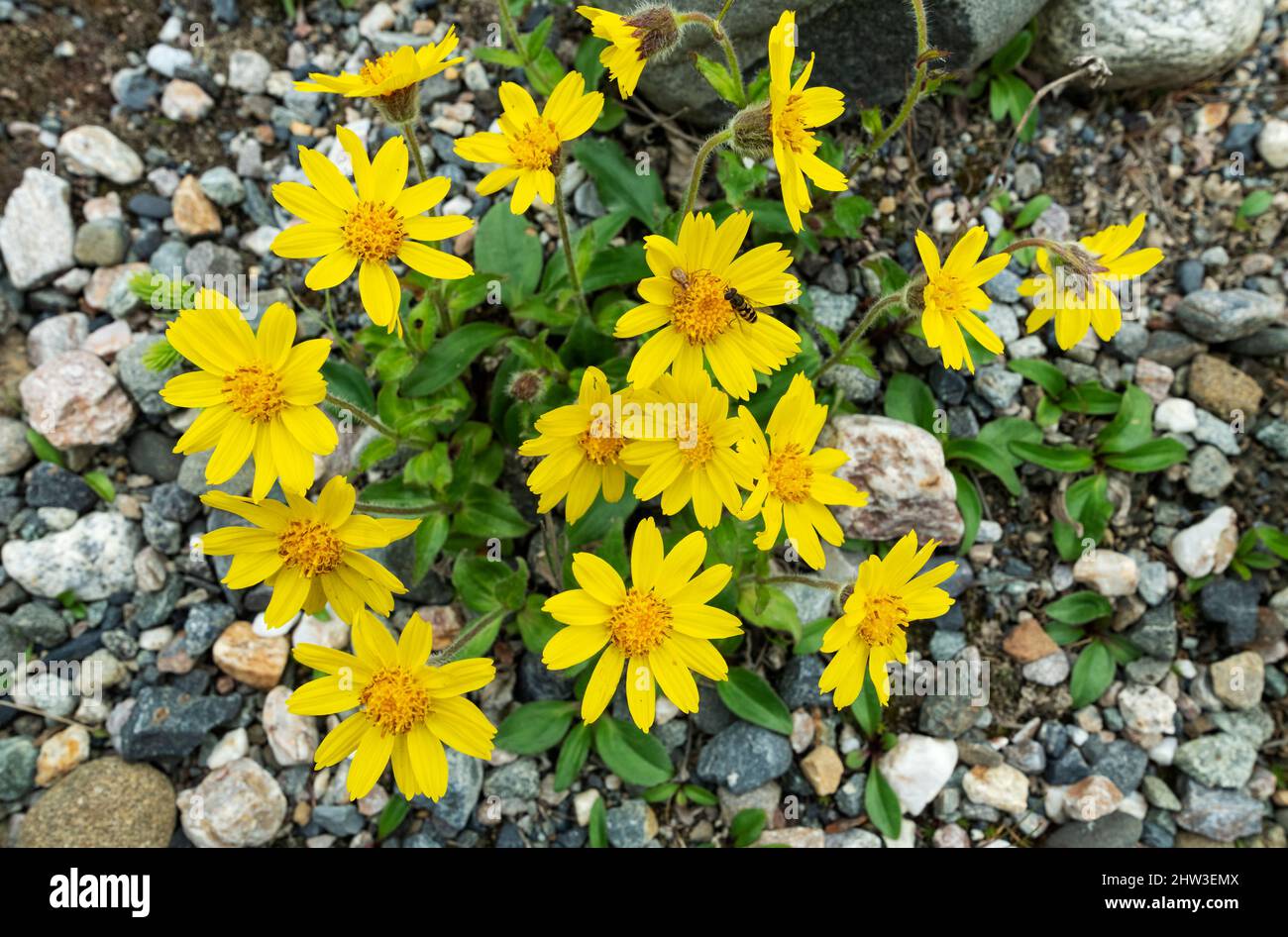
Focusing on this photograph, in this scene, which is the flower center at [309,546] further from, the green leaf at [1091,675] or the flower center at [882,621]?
the green leaf at [1091,675]

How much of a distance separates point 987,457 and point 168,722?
3.96 m

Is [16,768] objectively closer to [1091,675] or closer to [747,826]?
[747,826]

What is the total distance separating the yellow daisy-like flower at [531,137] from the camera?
11.5 feet

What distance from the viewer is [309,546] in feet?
11.0

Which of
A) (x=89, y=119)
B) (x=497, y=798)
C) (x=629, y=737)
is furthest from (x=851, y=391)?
(x=89, y=119)

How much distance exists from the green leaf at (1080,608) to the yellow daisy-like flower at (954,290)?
5.51 ft

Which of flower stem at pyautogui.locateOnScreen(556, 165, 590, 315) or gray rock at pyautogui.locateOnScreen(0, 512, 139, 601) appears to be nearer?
flower stem at pyautogui.locateOnScreen(556, 165, 590, 315)

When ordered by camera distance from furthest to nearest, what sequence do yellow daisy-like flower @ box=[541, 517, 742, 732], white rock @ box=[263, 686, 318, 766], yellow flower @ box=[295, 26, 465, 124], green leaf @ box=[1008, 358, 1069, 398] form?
green leaf @ box=[1008, 358, 1069, 398] → white rock @ box=[263, 686, 318, 766] → yellow flower @ box=[295, 26, 465, 124] → yellow daisy-like flower @ box=[541, 517, 742, 732]

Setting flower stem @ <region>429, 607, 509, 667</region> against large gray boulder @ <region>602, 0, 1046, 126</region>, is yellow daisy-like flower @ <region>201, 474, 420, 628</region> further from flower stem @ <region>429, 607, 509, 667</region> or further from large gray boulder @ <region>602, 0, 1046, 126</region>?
large gray boulder @ <region>602, 0, 1046, 126</region>

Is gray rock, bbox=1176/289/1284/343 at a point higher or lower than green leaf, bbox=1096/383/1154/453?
higher

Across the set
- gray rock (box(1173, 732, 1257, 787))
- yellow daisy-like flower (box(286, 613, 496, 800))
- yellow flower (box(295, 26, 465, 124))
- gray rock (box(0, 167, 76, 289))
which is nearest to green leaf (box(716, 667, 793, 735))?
yellow daisy-like flower (box(286, 613, 496, 800))

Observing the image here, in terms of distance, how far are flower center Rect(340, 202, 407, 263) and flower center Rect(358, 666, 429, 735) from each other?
1477 mm

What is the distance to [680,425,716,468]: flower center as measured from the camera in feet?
11.0

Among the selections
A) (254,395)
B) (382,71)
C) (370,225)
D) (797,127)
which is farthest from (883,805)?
(382,71)
